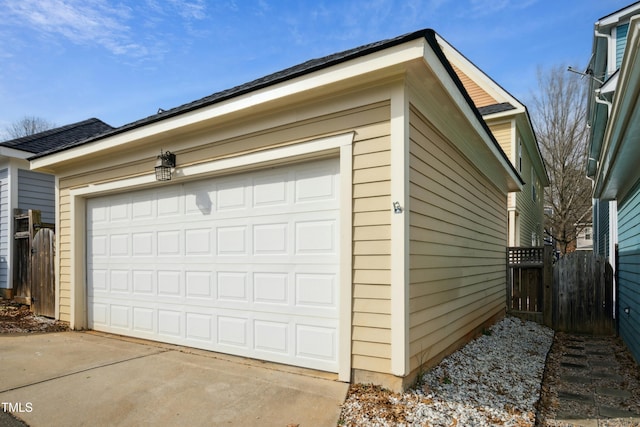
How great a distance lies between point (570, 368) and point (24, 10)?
9.40m

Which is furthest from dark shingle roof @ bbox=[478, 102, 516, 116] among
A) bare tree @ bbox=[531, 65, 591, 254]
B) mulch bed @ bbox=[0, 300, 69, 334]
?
mulch bed @ bbox=[0, 300, 69, 334]

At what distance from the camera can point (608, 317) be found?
723cm

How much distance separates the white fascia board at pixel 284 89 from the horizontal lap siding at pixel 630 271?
414 centimetres

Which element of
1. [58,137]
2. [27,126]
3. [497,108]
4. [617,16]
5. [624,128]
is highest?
[27,126]

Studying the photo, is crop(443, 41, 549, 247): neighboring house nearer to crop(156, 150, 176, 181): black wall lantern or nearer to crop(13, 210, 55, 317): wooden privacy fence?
crop(156, 150, 176, 181): black wall lantern

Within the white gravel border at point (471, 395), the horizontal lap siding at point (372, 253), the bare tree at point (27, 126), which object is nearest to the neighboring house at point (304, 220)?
the horizontal lap siding at point (372, 253)

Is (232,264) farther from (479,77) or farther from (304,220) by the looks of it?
(479,77)

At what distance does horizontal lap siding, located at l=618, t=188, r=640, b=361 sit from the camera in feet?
17.1

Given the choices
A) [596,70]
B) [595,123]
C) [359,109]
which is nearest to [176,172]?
[359,109]

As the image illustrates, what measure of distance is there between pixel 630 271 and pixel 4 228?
41.1ft

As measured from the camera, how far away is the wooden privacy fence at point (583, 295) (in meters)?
7.26

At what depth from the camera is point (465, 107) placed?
457 cm

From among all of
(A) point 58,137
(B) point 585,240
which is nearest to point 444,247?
(A) point 58,137

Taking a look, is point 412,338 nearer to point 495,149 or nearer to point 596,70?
point 495,149
